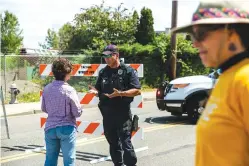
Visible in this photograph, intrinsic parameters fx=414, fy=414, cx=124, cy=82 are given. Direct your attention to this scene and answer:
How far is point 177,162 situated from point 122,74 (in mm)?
1988

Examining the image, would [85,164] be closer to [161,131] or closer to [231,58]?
[161,131]

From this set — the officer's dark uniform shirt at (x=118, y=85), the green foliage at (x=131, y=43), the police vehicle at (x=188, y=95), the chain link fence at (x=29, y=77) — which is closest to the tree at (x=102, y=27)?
the green foliage at (x=131, y=43)

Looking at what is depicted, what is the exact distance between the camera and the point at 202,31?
1795 millimetres

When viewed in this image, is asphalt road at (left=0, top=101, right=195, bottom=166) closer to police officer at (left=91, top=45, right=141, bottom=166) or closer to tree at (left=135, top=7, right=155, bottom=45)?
police officer at (left=91, top=45, right=141, bottom=166)

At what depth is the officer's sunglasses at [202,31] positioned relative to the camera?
5.74 feet

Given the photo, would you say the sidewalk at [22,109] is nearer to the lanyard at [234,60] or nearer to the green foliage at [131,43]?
the green foliage at [131,43]

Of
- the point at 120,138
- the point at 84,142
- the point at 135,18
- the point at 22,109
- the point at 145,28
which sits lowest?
the point at 22,109

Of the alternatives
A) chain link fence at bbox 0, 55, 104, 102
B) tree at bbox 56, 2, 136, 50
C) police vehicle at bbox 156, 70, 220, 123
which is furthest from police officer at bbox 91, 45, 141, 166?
tree at bbox 56, 2, 136, 50

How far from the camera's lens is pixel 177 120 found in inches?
454

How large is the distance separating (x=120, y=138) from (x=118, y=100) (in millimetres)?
522

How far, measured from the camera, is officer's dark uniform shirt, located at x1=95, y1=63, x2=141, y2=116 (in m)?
5.67

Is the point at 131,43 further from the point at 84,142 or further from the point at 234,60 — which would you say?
the point at 234,60

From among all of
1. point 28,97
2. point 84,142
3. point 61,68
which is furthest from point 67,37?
point 61,68

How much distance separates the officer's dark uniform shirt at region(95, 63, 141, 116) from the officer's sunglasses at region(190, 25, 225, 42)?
3.82 m
